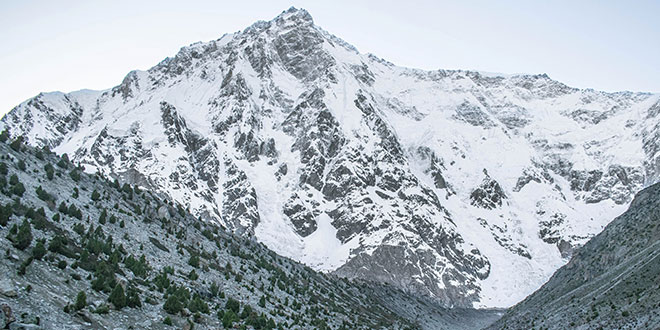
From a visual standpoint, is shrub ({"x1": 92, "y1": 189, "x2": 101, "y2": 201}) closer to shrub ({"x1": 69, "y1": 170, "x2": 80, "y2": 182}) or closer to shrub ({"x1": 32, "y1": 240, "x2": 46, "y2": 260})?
shrub ({"x1": 69, "y1": 170, "x2": 80, "y2": 182})

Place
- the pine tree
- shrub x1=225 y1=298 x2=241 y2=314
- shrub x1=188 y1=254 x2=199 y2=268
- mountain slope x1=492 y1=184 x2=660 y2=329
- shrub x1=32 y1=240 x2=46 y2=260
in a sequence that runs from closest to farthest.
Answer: shrub x1=32 y1=240 x2=46 y2=260 < the pine tree < shrub x1=225 y1=298 x2=241 y2=314 < shrub x1=188 y1=254 x2=199 y2=268 < mountain slope x1=492 y1=184 x2=660 y2=329

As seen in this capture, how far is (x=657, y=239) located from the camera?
5994 cm

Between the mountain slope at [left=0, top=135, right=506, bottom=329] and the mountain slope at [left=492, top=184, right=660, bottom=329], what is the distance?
70.6ft

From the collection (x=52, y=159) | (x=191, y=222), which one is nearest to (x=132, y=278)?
(x=52, y=159)

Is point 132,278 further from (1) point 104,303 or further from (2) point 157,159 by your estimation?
(2) point 157,159

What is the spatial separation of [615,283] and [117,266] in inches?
1838

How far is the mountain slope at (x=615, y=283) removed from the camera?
43125 millimetres

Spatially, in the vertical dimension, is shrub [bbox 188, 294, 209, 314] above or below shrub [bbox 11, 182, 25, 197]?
below

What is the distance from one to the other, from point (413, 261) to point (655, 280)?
13812 cm

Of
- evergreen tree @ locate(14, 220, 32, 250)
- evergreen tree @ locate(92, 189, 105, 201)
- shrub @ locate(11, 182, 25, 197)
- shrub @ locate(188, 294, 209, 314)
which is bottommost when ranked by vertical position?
shrub @ locate(188, 294, 209, 314)

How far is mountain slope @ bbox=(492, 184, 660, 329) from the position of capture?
43.1 metres

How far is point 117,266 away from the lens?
97.0 feet

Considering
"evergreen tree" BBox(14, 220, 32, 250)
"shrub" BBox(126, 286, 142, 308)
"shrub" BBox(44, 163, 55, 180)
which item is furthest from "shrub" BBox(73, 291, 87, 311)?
"shrub" BBox(44, 163, 55, 180)

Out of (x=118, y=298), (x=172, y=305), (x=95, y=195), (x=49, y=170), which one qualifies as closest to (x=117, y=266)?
(x=172, y=305)
